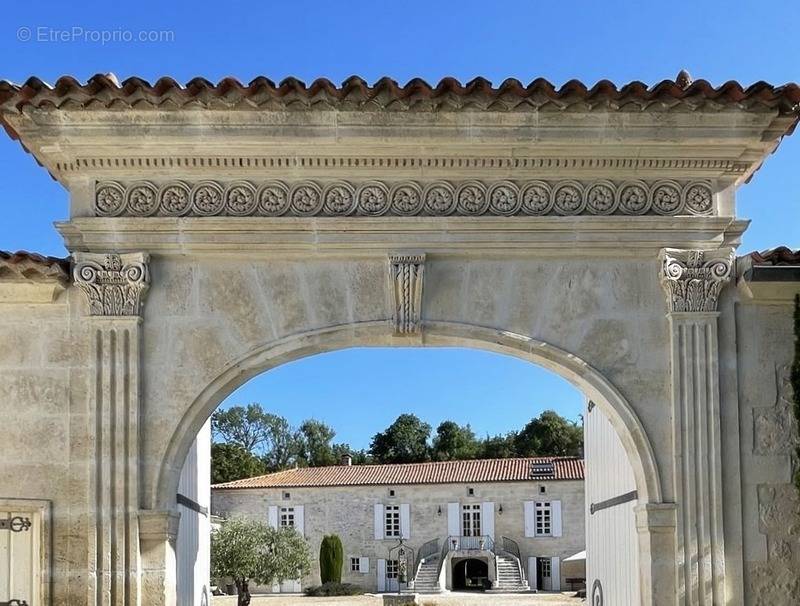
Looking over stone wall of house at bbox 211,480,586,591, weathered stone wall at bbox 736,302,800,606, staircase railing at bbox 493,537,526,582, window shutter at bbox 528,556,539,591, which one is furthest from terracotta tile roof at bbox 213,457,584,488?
weathered stone wall at bbox 736,302,800,606

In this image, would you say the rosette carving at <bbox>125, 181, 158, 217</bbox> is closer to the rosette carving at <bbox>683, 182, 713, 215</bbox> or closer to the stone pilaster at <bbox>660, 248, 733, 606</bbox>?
the stone pilaster at <bbox>660, 248, 733, 606</bbox>

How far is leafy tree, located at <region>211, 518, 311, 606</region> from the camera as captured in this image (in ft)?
102

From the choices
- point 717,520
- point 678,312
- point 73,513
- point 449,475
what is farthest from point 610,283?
point 449,475

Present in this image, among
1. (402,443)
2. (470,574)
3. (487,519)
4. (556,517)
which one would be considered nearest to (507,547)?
(487,519)

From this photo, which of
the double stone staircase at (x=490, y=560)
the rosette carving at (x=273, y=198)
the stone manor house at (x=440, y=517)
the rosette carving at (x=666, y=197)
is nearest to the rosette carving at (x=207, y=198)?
the rosette carving at (x=273, y=198)

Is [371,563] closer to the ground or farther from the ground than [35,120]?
closer to the ground

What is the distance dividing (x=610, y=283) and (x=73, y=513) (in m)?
3.73

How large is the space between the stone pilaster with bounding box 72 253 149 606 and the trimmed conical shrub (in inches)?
1281

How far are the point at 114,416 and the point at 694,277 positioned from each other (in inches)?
150

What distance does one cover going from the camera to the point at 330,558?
38.0 meters

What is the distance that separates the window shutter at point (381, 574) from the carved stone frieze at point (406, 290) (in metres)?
36.3

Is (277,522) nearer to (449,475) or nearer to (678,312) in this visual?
(449,475)

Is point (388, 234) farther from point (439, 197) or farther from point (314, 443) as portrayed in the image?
point (314, 443)

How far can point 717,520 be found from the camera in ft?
20.6
